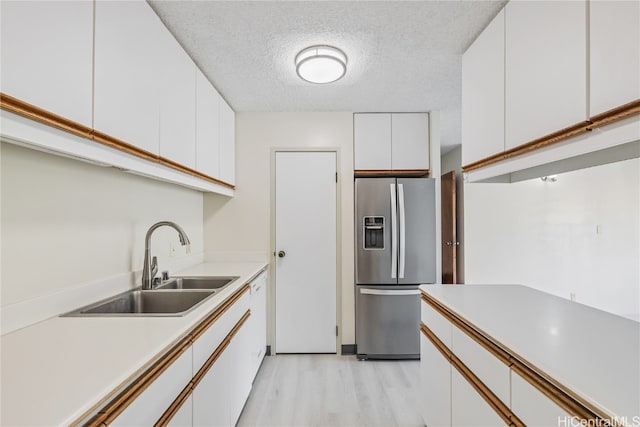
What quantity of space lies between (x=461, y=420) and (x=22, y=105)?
1942 millimetres

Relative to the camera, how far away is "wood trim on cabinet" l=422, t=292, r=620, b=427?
27.3 inches

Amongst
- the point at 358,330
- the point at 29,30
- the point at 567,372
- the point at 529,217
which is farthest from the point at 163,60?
the point at 529,217

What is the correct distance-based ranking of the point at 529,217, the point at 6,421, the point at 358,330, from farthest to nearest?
the point at 529,217 < the point at 358,330 < the point at 6,421

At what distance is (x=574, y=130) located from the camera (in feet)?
3.62

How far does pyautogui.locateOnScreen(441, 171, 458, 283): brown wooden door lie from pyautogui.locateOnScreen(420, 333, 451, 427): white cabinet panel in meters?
3.30

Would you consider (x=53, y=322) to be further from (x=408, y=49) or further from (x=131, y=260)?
(x=408, y=49)

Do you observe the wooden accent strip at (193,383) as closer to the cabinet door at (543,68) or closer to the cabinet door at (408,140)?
the cabinet door at (543,68)

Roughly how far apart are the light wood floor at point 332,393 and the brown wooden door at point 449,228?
7.95 ft

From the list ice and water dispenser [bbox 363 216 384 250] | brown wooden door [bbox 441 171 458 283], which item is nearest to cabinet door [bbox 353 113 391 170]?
ice and water dispenser [bbox 363 216 384 250]

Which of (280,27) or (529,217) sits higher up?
(280,27)

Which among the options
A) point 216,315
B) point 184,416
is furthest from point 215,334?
point 184,416

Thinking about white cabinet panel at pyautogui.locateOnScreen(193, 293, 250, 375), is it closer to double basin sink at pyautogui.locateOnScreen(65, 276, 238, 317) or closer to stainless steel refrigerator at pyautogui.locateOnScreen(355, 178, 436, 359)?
double basin sink at pyautogui.locateOnScreen(65, 276, 238, 317)

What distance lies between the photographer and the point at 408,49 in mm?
1969

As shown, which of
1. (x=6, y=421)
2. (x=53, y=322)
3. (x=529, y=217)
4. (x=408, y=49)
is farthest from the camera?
(x=529, y=217)
